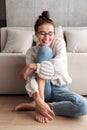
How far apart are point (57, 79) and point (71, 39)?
1.29 m

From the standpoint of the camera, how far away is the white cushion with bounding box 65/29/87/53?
335cm

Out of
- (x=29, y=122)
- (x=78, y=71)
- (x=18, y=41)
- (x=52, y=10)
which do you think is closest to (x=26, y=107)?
(x=29, y=122)

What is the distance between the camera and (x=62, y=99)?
2.21 meters

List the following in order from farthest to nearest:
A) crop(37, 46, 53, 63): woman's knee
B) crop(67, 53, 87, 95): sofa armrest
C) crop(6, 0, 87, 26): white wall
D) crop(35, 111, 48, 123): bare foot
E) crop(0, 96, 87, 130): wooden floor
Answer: crop(6, 0, 87, 26): white wall
crop(67, 53, 87, 95): sofa armrest
crop(37, 46, 53, 63): woman's knee
crop(35, 111, 48, 123): bare foot
crop(0, 96, 87, 130): wooden floor

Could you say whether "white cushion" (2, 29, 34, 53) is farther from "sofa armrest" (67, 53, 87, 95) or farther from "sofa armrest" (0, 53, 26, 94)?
"sofa armrest" (67, 53, 87, 95)

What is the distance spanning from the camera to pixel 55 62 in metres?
2.14

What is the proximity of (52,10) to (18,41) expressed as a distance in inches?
35.1

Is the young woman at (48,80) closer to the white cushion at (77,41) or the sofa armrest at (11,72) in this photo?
the sofa armrest at (11,72)

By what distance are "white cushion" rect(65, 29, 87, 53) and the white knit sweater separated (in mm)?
1095

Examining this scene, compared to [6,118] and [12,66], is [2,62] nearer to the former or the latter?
[12,66]

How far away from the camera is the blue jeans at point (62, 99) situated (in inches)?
80.3

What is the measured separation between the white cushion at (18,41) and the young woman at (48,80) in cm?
105

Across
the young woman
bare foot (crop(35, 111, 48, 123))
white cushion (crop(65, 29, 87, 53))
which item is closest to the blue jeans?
the young woman

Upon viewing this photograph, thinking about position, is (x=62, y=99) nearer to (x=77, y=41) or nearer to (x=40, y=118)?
(x=40, y=118)
